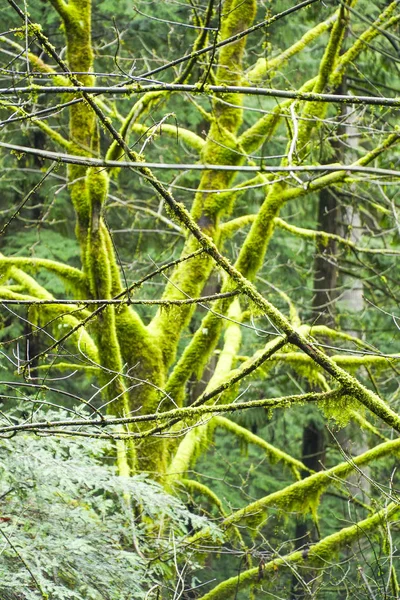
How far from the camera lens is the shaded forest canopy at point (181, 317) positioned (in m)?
2.78

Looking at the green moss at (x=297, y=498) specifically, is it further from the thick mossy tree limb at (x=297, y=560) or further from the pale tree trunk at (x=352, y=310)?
the pale tree trunk at (x=352, y=310)

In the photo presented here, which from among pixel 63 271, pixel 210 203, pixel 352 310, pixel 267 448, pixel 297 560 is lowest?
pixel 352 310

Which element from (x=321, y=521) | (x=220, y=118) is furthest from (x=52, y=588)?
(x=321, y=521)

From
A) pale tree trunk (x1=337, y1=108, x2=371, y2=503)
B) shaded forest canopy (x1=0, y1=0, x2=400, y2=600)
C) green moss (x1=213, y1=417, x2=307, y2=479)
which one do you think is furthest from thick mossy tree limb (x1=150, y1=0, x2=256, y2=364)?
pale tree trunk (x1=337, y1=108, x2=371, y2=503)

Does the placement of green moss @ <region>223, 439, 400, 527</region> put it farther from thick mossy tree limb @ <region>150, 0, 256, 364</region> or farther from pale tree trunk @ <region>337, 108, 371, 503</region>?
pale tree trunk @ <region>337, 108, 371, 503</region>

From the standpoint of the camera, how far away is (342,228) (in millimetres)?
9898

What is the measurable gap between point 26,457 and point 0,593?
2.12 feet

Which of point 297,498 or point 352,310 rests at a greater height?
point 297,498

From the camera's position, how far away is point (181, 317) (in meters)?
6.12

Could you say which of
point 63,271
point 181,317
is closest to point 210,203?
point 181,317

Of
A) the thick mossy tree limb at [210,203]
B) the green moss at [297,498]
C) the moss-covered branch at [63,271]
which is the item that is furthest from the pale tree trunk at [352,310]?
the moss-covered branch at [63,271]

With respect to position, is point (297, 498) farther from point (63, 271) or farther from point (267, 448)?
point (63, 271)

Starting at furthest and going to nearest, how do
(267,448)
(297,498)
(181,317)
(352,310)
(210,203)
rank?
1. (352,310)
2. (267,448)
3. (181,317)
4. (210,203)
5. (297,498)

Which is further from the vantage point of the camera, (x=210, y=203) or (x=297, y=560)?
(x=210, y=203)
